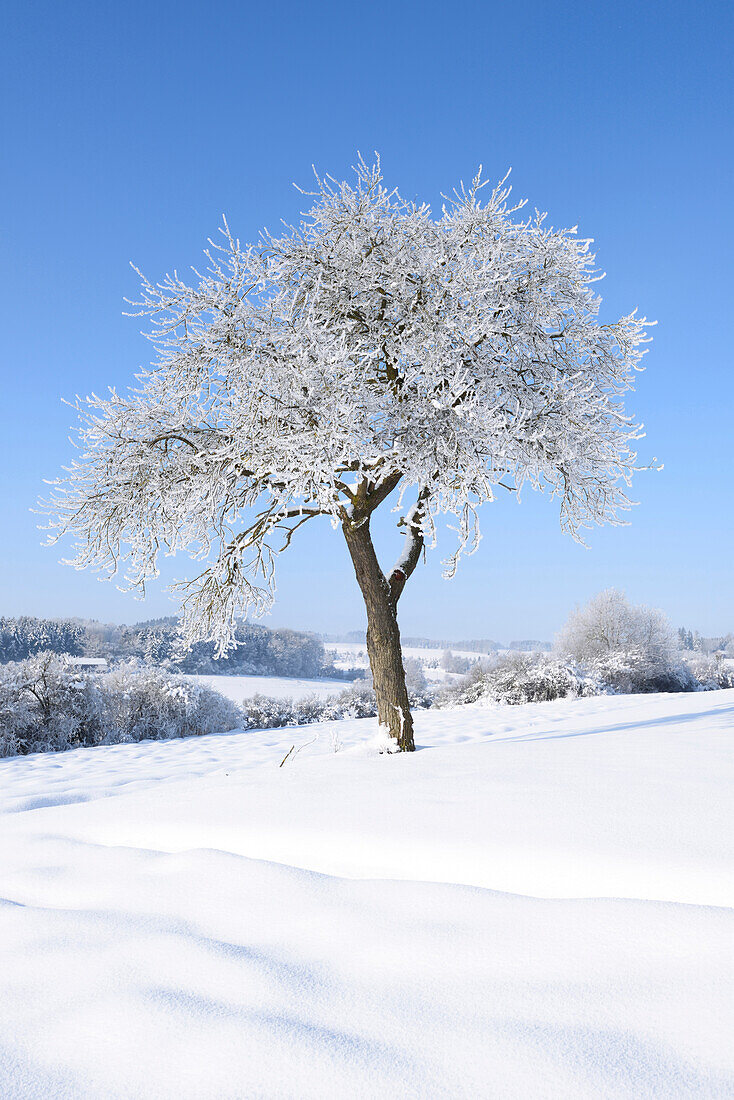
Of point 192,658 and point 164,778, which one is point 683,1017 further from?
point 192,658

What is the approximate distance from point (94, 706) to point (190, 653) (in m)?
15.0

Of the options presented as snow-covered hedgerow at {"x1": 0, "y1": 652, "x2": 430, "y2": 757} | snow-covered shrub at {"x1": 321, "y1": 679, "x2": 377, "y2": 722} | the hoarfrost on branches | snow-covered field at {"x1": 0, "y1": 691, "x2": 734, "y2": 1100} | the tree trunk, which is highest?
the hoarfrost on branches

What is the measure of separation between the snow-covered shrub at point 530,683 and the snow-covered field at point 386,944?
1838cm

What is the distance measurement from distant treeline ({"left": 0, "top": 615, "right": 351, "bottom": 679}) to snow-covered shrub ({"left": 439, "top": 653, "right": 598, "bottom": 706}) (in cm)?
1250

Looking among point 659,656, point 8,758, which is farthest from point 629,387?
point 659,656

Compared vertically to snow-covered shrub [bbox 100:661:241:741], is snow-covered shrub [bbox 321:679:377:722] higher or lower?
lower

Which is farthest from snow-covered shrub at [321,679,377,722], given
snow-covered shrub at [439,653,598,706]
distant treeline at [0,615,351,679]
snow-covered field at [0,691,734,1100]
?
snow-covered field at [0,691,734,1100]

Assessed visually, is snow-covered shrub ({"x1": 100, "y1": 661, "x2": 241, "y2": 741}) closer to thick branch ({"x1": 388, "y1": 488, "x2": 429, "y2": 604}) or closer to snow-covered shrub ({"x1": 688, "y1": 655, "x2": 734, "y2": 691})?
thick branch ({"x1": 388, "y1": 488, "x2": 429, "y2": 604})

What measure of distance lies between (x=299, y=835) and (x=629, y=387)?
6654 millimetres

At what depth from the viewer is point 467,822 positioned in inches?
101

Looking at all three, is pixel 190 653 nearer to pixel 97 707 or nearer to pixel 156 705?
pixel 156 705

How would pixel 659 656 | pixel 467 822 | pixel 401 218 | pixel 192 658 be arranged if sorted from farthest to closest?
pixel 192 658
pixel 659 656
pixel 401 218
pixel 467 822

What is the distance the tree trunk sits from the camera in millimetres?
7027

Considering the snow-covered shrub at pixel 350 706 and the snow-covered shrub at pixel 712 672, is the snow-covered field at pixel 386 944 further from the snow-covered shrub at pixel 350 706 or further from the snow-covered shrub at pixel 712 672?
the snow-covered shrub at pixel 712 672
